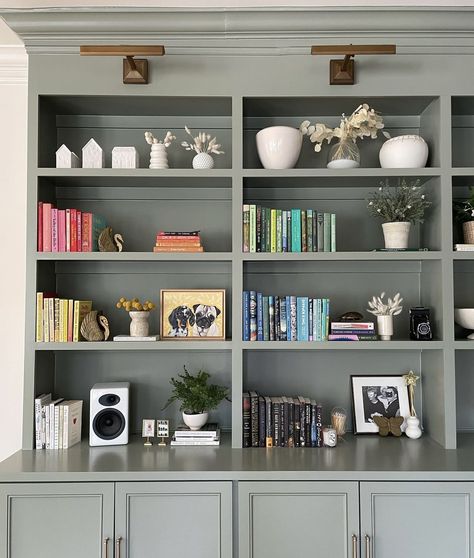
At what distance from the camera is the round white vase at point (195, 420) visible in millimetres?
2332

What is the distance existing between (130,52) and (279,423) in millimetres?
1699

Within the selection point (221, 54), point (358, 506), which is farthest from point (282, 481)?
point (221, 54)

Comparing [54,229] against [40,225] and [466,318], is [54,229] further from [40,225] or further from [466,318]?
[466,318]

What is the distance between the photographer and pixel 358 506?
195cm

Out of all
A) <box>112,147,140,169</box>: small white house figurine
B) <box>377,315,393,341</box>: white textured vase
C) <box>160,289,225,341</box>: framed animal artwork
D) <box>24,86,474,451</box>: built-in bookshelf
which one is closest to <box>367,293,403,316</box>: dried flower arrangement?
<box>377,315,393,341</box>: white textured vase

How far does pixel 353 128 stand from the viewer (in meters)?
Result: 2.38

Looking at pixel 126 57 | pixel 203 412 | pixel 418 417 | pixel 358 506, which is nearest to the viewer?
pixel 358 506

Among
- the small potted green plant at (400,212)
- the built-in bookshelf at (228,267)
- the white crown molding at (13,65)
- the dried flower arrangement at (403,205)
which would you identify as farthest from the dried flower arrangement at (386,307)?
the white crown molding at (13,65)

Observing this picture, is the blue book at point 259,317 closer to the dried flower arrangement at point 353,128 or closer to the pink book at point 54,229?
the dried flower arrangement at point 353,128

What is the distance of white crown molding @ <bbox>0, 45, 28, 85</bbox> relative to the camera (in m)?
2.63

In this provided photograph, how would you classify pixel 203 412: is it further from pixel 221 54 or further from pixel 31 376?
pixel 221 54

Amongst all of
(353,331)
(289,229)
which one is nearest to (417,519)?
(353,331)

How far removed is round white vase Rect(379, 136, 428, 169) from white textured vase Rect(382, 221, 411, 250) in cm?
26

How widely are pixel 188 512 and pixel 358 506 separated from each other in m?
0.64
